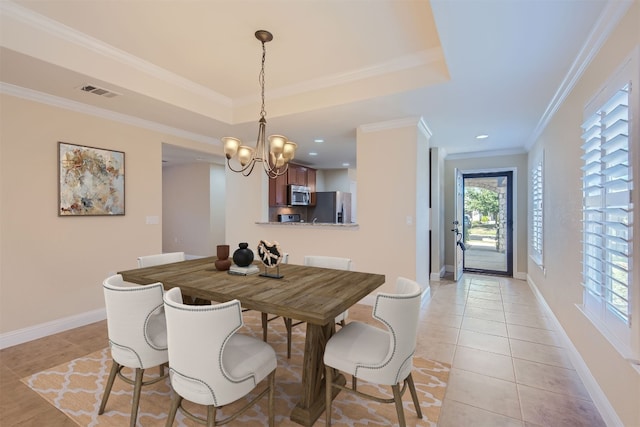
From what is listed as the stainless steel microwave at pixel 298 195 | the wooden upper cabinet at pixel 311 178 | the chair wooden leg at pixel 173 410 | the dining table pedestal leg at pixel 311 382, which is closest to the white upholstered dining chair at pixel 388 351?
the dining table pedestal leg at pixel 311 382

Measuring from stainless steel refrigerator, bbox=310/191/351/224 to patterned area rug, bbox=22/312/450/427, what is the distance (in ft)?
14.7

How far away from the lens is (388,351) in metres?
1.64

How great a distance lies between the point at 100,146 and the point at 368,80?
123 inches

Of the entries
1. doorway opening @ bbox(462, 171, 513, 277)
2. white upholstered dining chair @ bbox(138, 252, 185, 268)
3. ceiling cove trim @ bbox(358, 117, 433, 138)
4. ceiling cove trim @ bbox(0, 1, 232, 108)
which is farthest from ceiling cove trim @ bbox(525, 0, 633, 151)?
white upholstered dining chair @ bbox(138, 252, 185, 268)

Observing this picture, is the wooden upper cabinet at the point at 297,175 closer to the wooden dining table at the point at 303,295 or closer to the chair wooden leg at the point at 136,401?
the wooden dining table at the point at 303,295

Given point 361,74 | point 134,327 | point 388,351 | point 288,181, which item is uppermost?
point 361,74

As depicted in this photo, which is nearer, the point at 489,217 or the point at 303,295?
the point at 303,295

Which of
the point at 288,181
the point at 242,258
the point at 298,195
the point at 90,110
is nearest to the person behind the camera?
the point at 242,258

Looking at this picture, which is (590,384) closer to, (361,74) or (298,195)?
(361,74)

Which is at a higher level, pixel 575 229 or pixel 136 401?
pixel 575 229

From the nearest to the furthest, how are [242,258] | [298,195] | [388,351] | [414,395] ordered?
[388,351] → [414,395] → [242,258] → [298,195]

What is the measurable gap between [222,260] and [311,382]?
1.23 metres

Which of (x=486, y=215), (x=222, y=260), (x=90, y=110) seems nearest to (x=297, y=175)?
(x=90, y=110)

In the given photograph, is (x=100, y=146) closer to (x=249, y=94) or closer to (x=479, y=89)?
(x=249, y=94)
